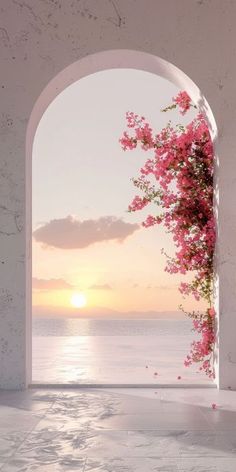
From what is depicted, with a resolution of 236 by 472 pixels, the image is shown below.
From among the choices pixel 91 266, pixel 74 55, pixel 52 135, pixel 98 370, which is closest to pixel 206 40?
pixel 74 55

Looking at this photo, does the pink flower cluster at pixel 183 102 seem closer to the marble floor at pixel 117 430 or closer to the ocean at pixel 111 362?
the ocean at pixel 111 362

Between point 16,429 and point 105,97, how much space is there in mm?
9464

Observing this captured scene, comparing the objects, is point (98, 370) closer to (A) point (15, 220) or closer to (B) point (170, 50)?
(A) point (15, 220)

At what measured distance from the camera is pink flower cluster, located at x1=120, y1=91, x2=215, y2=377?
6312 mm

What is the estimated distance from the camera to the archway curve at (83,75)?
19.7 ft

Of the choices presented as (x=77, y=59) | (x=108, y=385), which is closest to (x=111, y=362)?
(x=108, y=385)

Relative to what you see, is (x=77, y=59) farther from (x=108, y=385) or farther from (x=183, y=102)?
(x=108, y=385)

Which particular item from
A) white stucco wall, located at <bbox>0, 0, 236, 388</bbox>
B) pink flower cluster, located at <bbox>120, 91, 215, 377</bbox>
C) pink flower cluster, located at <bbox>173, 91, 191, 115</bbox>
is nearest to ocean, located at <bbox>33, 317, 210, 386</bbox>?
pink flower cluster, located at <bbox>120, 91, 215, 377</bbox>

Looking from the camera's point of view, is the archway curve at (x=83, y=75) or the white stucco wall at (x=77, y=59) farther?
the archway curve at (x=83, y=75)

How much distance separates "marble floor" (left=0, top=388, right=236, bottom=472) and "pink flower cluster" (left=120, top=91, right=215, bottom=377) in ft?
3.15

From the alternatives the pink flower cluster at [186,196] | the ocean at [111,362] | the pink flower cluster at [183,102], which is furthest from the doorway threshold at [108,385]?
the pink flower cluster at [183,102]

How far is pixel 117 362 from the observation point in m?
7.67

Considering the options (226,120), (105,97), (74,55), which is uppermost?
(105,97)

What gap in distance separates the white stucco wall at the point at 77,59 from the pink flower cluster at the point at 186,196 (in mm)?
406
